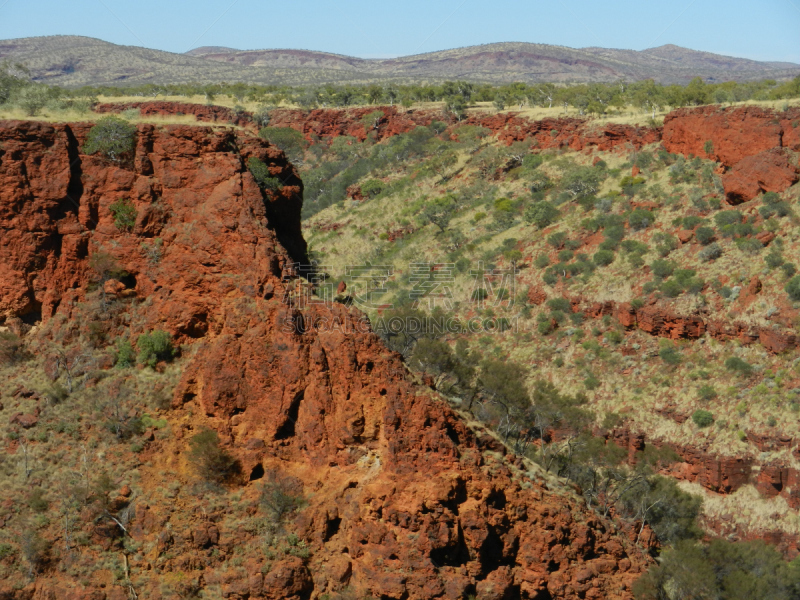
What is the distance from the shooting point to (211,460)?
54.6 feet

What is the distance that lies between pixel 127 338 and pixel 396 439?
744cm

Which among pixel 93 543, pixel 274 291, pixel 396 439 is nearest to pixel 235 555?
pixel 93 543

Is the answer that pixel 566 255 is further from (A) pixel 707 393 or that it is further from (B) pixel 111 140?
(B) pixel 111 140

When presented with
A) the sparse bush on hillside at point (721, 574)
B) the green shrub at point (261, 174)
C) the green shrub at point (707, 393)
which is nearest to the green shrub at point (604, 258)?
the green shrub at point (707, 393)

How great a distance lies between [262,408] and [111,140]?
26.4 ft

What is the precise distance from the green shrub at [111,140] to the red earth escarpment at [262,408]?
0.24 meters

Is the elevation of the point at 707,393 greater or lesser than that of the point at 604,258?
lesser

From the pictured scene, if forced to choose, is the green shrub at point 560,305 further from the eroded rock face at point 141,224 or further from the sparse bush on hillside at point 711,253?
the eroded rock face at point 141,224

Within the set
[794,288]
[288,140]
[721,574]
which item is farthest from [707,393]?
[288,140]

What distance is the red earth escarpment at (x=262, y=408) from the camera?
51.9 feet

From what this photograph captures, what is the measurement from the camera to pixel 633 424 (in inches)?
1369

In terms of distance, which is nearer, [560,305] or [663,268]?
[663,268]

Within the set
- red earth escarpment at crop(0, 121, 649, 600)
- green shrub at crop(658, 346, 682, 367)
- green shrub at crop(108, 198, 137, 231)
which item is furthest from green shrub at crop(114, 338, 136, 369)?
green shrub at crop(658, 346, 682, 367)

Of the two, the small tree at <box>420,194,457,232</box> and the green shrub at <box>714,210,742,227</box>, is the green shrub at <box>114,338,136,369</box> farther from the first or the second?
the small tree at <box>420,194,457,232</box>
